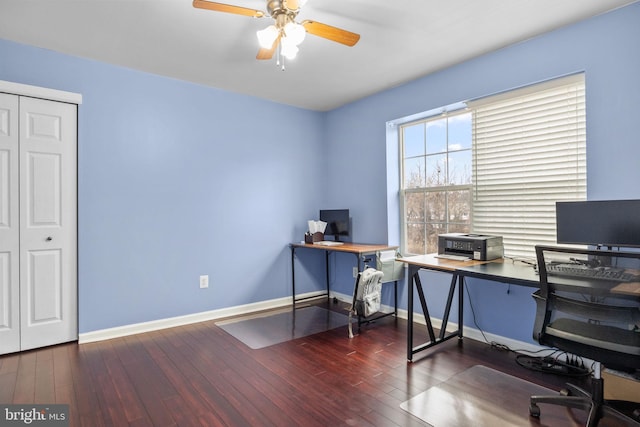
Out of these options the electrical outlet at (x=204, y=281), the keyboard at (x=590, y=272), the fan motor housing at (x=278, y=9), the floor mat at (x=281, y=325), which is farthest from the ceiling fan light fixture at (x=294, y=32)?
the electrical outlet at (x=204, y=281)

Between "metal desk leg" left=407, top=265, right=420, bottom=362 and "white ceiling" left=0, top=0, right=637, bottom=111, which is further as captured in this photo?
"metal desk leg" left=407, top=265, right=420, bottom=362

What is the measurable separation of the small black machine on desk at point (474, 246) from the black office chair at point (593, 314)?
2.57 ft

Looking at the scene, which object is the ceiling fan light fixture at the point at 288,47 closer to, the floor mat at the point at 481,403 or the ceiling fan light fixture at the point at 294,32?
the ceiling fan light fixture at the point at 294,32

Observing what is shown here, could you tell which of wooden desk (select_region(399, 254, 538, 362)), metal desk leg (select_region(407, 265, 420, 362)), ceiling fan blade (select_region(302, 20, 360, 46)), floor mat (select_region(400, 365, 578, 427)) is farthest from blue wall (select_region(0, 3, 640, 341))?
ceiling fan blade (select_region(302, 20, 360, 46))

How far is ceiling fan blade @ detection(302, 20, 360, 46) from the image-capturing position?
2.07 meters

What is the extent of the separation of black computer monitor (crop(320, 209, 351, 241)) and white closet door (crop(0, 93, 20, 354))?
3062 mm

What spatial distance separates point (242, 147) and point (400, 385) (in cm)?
298

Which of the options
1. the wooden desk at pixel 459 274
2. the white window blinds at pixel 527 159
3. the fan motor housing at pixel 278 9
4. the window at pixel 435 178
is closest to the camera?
the fan motor housing at pixel 278 9

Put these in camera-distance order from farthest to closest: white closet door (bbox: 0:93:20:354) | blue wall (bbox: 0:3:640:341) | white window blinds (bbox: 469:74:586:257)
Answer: white closet door (bbox: 0:93:20:354)
white window blinds (bbox: 469:74:586:257)
blue wall (bbox: 0:3:640:341)

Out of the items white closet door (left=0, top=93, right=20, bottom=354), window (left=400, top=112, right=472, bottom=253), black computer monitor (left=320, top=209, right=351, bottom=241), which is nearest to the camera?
white closet door (left=0, top=93, right=20, bottom=354)

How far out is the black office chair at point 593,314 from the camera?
5.37 feet

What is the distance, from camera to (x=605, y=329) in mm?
1703

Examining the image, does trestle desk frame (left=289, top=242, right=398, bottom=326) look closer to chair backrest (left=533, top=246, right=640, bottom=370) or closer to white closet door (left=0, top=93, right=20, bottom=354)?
chair backrest (left=533, top=246, right=640, bottom=370)

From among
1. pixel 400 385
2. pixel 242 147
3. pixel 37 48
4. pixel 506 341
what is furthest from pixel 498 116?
pixel 37 48
